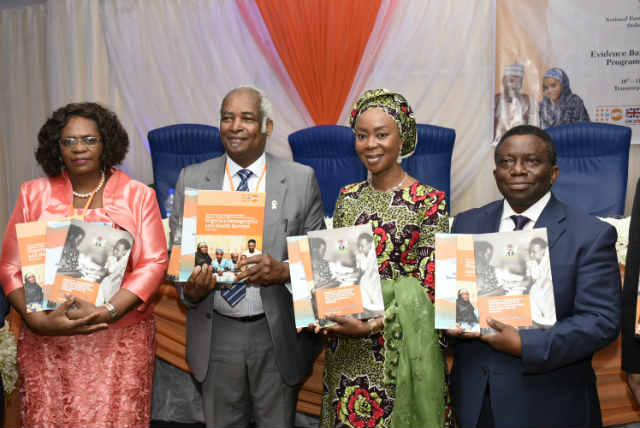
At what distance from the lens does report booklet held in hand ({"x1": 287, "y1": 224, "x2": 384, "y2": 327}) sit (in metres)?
1.75

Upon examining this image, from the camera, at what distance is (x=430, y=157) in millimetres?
4578

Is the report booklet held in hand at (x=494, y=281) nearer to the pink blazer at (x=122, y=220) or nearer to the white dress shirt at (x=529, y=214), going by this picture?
the white dress shirt at (x=529, y=214)

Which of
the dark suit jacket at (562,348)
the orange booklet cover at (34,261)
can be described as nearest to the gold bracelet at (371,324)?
the dark suit jacket at (562,348)

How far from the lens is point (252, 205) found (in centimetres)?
186

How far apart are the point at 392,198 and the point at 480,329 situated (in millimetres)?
597

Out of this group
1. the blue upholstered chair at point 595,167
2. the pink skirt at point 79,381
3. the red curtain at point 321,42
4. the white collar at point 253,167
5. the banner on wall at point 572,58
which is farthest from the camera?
the red curtain at point 321,42

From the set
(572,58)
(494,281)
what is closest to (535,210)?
(494,281)

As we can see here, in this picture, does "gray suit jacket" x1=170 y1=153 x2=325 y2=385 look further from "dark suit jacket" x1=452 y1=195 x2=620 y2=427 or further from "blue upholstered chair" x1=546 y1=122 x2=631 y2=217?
"blue upholstered chair" x1=546 y1=122 x2=631 y2=217

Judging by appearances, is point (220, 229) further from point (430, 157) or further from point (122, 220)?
point (430, 157)

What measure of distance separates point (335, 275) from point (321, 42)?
4.55 metres

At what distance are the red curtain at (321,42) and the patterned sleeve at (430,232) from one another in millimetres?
4118

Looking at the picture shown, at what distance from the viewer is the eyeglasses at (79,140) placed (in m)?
2.02

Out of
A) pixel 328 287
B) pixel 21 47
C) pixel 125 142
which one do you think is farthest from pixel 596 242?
pixel 21 47

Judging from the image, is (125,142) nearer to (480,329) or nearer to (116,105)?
(480,329)
